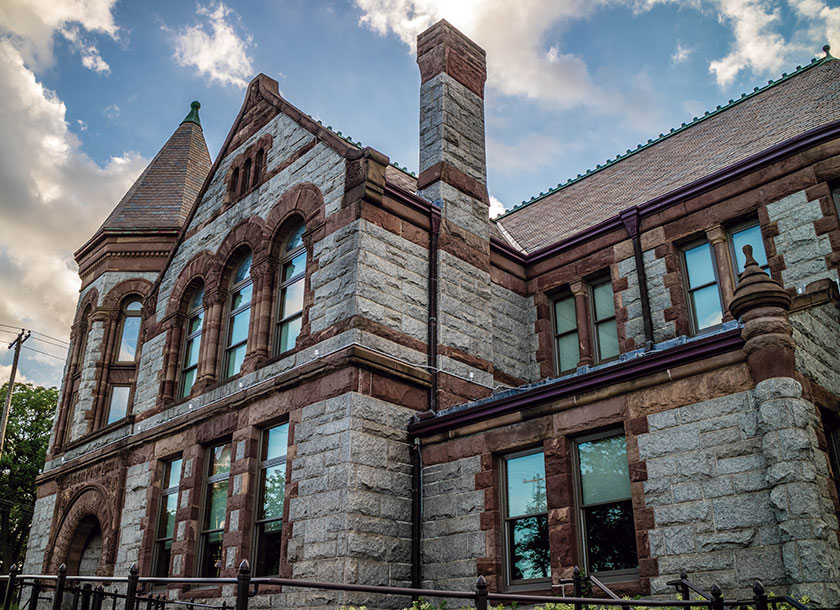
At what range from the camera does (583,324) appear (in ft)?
48.1

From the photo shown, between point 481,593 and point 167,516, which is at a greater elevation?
point 167,516

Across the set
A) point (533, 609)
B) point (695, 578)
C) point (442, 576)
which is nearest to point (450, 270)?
point (442, 576)

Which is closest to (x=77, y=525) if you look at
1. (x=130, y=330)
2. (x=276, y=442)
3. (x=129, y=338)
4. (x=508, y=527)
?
(x=129, y=338)

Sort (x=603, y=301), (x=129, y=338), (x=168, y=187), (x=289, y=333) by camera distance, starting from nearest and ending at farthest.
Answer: (x=289, y=333), (x=603, y=301), (x=129, y=338), (x=168, y=187)

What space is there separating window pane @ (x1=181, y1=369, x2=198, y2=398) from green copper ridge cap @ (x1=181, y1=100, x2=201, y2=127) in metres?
12.3

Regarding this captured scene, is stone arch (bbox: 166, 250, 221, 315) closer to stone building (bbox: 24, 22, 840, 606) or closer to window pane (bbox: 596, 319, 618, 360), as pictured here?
stone building (bbox: 24, 22, 840, 606)

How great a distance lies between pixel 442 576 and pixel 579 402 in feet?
10.3

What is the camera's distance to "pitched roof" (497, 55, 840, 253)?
573 inches

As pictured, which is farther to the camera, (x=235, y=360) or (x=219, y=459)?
(x=235, y=360)

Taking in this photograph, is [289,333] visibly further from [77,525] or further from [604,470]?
[77,525]

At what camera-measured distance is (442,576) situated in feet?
35.8

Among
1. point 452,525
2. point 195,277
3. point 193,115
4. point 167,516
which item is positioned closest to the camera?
point 452,525

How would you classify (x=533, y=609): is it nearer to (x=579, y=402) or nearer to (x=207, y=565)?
(x=579, y=402)

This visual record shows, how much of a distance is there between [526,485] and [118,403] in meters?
12.8
